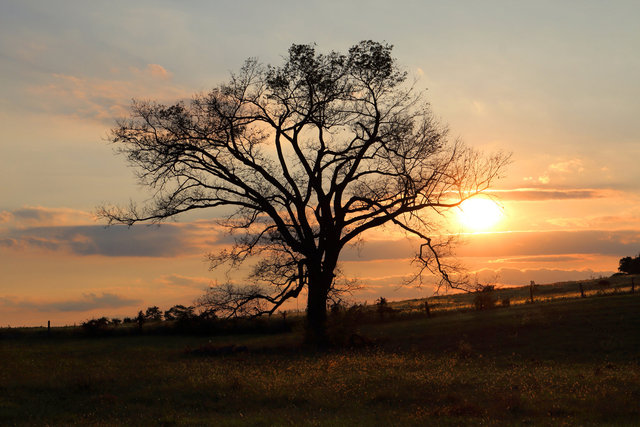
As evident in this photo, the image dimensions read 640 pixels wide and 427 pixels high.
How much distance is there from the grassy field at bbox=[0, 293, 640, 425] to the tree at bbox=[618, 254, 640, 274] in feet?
169

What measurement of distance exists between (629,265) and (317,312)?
6553 cm

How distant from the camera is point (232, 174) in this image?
107 ft

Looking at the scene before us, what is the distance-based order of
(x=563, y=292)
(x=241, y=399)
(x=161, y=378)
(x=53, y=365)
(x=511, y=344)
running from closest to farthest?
(x=241, y=399)
(x=161, y=378)
(x=53, y=365)
(x=511, y=344)
(x=563, y=292)

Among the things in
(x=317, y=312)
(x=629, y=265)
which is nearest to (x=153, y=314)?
(x=317, y=312)

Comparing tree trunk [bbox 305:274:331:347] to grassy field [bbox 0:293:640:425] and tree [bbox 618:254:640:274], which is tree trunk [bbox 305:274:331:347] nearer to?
grassy field [bbox 0:293:640:425]

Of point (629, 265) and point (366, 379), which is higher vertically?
point (629, 265)

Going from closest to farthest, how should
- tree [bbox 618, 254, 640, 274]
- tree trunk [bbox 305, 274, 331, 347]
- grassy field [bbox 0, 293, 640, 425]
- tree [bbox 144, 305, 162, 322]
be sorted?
grassy field [bbox 0, 293, 640, 425] → tree trunk [bbox 305, 274, 331, 347] → tree [bbox 144, 305, 162, 322] → tree [bbox 618, 254, 640, 274]

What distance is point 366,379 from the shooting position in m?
19.8

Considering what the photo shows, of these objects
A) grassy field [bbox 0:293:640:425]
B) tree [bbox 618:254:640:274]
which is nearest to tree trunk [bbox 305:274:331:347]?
grassy field [bbox 0:293:640:425]

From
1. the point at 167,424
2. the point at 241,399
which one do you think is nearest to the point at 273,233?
the point at 241,399

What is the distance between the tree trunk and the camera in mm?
32281

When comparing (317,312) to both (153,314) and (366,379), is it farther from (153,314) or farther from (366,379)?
(153,314)

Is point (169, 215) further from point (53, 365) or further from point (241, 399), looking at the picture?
point (241, 399)

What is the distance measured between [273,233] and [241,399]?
14.7 m
